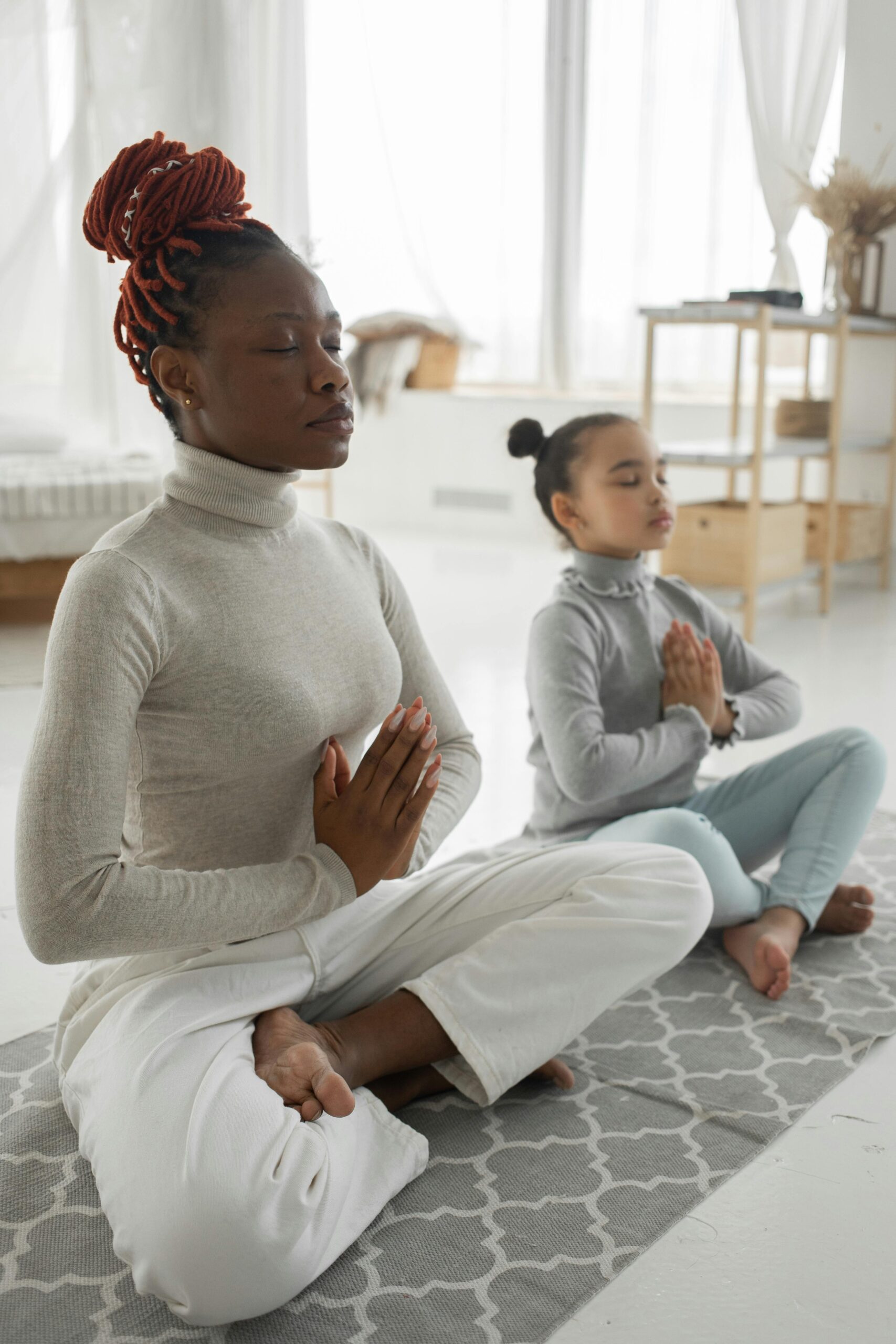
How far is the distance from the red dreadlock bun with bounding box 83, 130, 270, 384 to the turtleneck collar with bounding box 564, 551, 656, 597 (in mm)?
757

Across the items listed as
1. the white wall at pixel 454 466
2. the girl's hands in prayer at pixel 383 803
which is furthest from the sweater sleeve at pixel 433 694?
the white wall at pixel 454 466

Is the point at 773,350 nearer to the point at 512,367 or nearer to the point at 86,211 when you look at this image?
the point at 512,367

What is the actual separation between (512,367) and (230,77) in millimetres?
2044

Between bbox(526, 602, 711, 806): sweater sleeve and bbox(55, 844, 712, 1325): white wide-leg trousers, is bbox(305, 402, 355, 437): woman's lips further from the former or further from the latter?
bbox(526, 602, 711, 806): sweater sleeve

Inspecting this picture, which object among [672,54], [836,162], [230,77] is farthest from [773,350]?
[230,77]

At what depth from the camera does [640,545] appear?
1.72m

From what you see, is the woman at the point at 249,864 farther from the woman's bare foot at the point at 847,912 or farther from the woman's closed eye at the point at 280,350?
the woman's bare foot at the point at 847,912

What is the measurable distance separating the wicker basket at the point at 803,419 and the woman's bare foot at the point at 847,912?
2.61 metres

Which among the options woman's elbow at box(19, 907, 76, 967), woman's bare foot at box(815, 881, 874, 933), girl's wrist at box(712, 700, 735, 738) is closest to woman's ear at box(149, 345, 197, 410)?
woman's elbow at box(19, 907, 76, 967)

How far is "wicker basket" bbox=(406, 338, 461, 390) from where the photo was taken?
563 cm

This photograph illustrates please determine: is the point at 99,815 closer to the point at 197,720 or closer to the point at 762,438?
the point at 197,720

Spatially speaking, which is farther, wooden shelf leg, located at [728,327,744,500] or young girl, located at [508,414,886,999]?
wooden shelf leg, located at [728,327,744,500]

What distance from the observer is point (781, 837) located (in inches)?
68.9

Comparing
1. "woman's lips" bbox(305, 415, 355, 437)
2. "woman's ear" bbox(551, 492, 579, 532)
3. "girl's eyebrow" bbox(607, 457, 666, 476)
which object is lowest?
"woman's ear" bbox(551, 492, 579, 532)
